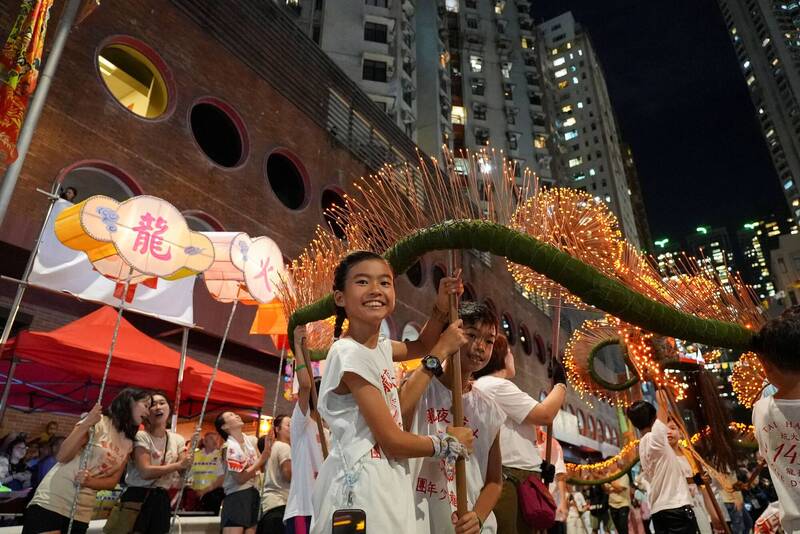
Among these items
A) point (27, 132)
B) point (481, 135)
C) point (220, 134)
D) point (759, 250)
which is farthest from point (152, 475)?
point (759, 250)

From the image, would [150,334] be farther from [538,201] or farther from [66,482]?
[538,201]

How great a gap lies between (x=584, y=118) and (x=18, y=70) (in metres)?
76.6

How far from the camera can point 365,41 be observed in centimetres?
2475

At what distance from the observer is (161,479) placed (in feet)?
13.3

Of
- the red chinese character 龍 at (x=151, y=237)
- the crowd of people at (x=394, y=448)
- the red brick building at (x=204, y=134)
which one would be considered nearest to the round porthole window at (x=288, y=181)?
the red brick building at (x=204, y=134)

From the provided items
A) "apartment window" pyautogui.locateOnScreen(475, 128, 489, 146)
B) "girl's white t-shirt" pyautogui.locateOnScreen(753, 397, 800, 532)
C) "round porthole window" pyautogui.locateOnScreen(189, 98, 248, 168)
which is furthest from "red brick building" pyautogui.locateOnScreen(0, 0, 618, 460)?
"apartment window" pyautogui.locateOnScreen(475, 128, 489, 146)

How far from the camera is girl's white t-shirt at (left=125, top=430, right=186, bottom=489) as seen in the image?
3.94m

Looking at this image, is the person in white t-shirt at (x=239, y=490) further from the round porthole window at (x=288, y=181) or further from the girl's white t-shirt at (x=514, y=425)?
the round porthole window at (x=288, y=181)

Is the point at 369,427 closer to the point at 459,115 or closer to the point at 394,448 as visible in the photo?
the point at 394,448

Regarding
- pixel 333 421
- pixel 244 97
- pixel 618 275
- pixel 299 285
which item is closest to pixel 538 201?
pixel 618 275

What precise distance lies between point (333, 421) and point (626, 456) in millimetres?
6899

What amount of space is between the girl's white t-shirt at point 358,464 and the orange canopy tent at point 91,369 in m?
5.38

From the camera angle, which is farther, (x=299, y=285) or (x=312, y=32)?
(x=312, y=32)

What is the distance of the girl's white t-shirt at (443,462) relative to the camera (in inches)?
82.1
